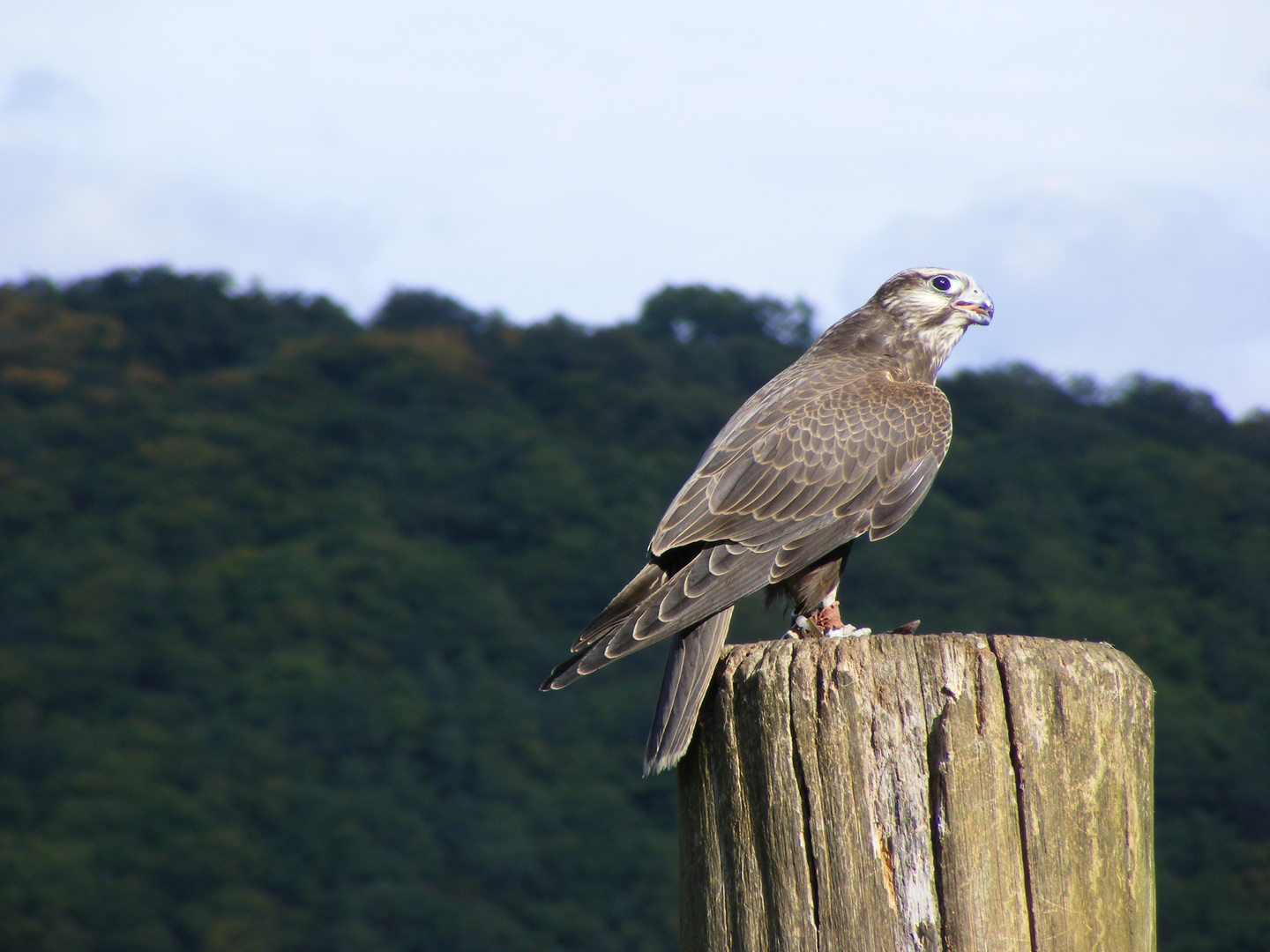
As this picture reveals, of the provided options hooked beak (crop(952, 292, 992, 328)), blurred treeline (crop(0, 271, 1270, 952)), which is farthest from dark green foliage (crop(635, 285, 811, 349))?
hooked beak (crop(952, 292, 992, 328))

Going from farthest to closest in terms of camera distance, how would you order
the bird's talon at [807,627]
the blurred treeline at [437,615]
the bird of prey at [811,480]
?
the blurred treeline at [437,615]
the bird's talon at [807,627]
the bird of prey at [811,480]

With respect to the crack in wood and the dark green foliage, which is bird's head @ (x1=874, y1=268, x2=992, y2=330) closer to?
the crack in wood

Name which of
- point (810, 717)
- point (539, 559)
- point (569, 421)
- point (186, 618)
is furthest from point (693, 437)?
point (810, 717)

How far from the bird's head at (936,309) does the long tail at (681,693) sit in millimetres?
2400

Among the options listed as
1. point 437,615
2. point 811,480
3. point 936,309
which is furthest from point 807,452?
point 437,615

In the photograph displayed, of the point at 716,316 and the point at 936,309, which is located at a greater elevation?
the point at 716,316

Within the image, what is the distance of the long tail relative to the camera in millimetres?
2994

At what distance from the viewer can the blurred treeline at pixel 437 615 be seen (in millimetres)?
26000

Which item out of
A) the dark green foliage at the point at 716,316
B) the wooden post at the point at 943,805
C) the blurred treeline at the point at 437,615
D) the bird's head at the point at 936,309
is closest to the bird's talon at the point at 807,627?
the wooden post at the point at 943,805

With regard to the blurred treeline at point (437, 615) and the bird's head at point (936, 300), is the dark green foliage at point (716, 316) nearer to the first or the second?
the blurred treeline at point (437, 615)

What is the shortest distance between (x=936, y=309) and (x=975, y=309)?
0.56 ft

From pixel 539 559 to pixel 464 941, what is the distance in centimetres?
948

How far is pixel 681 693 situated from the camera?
3111 mm

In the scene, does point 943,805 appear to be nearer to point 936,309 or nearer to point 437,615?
point 936,309
